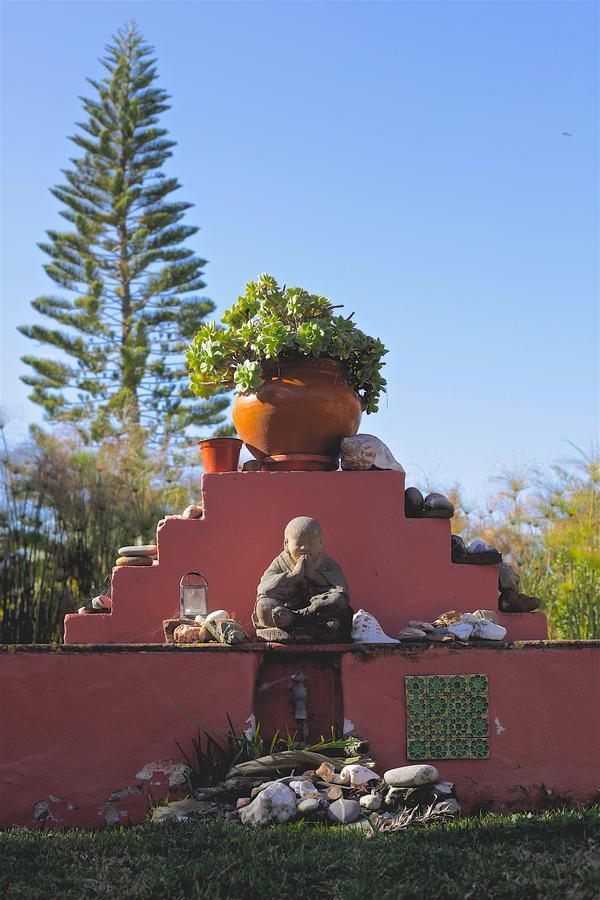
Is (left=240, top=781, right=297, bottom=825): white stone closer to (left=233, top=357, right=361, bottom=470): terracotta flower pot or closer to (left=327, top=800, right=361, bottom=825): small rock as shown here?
(left=327, top=800, right=361, bottom=825): small rock

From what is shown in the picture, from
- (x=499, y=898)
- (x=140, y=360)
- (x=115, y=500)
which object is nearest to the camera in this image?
(x=499, y=898)

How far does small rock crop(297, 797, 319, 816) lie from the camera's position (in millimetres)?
4469

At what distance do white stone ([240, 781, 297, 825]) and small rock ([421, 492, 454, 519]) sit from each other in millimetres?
1943

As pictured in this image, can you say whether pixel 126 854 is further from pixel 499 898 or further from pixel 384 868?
pixel 499 898

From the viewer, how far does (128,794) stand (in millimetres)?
4953

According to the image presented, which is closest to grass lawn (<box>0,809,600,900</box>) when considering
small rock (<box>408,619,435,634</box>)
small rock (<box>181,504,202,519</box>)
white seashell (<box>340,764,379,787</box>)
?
white seashell (<box>340,764,379,787</box>)

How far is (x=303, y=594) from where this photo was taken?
5.29m

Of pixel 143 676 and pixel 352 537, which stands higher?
pixel 352 537

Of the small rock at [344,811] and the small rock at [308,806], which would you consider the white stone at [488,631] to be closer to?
the small rock at [344,811]

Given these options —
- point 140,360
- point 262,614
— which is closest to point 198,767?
point 262,614

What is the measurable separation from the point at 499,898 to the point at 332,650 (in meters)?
1.63

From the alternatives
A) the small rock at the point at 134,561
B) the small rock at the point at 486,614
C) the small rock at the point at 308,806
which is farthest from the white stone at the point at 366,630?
the small rock at the point at 134,561

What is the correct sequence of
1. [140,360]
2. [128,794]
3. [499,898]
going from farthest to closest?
1. [140,360]
2. [128,794]
3. [499,898]

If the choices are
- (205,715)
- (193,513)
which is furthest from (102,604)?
(205,715)
